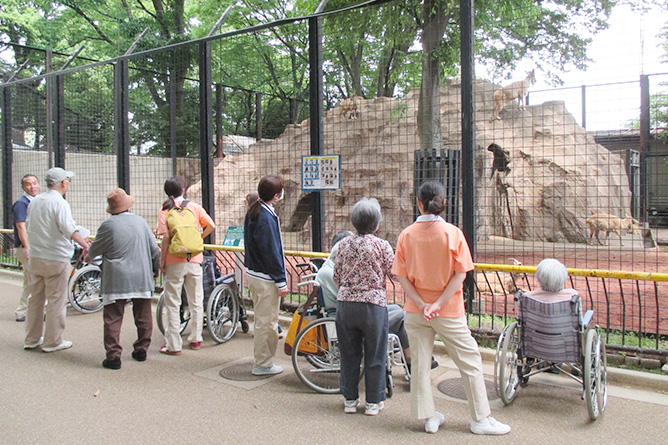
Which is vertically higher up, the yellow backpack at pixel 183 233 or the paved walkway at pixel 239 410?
the yellow backpack at pixel 183 233

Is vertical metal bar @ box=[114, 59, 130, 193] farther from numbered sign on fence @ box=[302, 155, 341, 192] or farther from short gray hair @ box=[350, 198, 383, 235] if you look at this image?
short gray hair @ box=[350, 198, 383, 235]

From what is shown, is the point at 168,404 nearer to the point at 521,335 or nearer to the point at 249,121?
the point at 521,335

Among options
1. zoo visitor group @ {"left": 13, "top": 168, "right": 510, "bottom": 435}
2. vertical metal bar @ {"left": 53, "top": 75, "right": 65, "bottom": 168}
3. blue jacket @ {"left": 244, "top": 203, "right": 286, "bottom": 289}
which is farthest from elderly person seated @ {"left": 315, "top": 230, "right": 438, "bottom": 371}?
vertical metal bar @ {"left": 53, "top": 75, "right": 65, "bottom": 168}

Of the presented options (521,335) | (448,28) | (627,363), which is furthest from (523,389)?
(448,28)

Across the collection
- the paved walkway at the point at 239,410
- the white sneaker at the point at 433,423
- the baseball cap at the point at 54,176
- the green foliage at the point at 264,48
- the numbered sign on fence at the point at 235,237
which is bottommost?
the paved walkway at the point at 239,410

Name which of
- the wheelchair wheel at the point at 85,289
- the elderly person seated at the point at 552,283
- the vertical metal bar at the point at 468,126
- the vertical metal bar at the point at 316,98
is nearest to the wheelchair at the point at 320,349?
the elderly person seated at the point at 552,283

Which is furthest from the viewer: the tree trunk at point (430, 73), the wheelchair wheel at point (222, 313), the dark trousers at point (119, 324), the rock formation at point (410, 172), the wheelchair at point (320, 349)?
the rock formation at point (410, 172)

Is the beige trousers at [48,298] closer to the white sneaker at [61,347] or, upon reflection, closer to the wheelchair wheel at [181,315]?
the white sneaker at [61,347]

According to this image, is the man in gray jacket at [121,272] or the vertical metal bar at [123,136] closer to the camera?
the man in gray jacket at [121,272]

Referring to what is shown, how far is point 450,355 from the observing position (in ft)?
12.4

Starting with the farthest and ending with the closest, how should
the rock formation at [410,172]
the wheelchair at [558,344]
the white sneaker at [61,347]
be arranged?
the rock formation at [410,172], the white sneaker at [61,347], the wheelchair at [558,344]

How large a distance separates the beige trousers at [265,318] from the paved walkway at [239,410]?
26 cm

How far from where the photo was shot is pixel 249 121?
2088 cm

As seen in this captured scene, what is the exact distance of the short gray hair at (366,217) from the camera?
4043 millimetres
